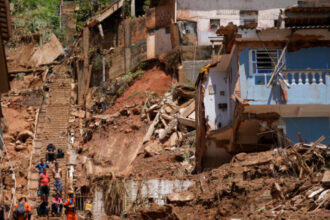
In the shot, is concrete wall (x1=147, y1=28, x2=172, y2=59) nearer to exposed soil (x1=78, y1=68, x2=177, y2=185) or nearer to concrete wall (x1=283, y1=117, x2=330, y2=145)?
exposed soil (x1=78, y1=68, x2=177, y2=185)

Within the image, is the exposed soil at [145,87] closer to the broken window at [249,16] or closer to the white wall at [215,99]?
the broken window at [249,16]

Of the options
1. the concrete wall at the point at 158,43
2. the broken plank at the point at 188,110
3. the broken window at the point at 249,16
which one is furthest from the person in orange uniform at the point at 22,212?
the broken window at the point at 249,16

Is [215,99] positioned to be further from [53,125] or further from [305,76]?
[53,125]

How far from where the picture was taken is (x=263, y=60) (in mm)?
28266

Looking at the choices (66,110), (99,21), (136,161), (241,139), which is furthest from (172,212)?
(99,21)

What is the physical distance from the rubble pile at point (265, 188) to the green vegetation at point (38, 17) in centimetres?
3315

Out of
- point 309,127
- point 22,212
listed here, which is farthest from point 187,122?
point 22,212

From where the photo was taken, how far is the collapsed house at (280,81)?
89.4 ft

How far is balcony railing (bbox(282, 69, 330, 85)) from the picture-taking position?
27.3 meters

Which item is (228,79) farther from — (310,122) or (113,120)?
(113,120)

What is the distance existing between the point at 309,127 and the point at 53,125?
19.8 metres

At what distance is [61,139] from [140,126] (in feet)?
14.6

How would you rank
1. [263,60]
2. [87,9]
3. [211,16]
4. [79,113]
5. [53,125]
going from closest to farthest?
[263,60] < [53,125] < [211,16] < [79,113] < [87,9]

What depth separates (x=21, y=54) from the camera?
56156 millimetres
